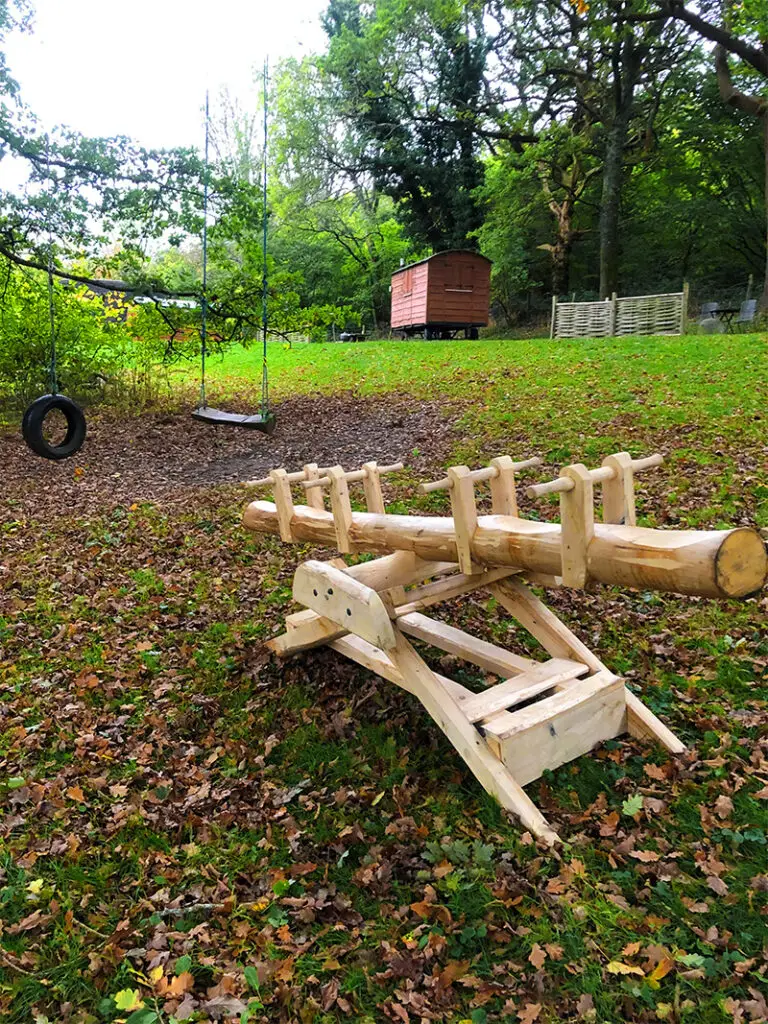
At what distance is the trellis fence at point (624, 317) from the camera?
20141 mm

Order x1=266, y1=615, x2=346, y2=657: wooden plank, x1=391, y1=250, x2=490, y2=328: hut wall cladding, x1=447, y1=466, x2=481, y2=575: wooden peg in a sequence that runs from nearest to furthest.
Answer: x1=447, y1=466, x2=481, y2=575: wooden peg
x1=266, y1=615, x2=346, y2=657: wooden plank
x1=391, y1=250, x2=490, y2=328: hut wall cladding

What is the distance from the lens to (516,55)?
26.0 meters

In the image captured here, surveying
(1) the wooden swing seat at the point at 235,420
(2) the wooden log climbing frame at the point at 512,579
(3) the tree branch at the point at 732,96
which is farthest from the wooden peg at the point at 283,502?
(3) the tree branch at the point at 732,96

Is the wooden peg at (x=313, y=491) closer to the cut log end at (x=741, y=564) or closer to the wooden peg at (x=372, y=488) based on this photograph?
the wooden peg at (x=372, y=488)

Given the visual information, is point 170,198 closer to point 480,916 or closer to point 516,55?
point 480,916

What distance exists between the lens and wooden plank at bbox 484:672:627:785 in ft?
11.3

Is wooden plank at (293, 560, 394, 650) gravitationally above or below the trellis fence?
below

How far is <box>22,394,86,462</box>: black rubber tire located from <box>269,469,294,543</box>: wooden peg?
541 centimetres

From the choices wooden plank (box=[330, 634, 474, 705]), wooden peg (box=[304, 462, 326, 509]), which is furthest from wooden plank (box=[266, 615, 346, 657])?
wooden peg (box=[304, 462, 326, 509])

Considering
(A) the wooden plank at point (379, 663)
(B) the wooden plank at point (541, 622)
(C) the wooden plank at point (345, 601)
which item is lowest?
(A) the wooden plank at point (379, 663)

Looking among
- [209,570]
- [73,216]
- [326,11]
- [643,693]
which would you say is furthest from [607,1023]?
[326,11]

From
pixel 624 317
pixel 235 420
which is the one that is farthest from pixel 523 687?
pixel 624 317

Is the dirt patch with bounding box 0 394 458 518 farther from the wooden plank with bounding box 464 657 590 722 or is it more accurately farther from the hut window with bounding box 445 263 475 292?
the hut window with bounding box 445 263 475 292

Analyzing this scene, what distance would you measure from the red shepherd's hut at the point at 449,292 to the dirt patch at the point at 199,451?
13.0 m
